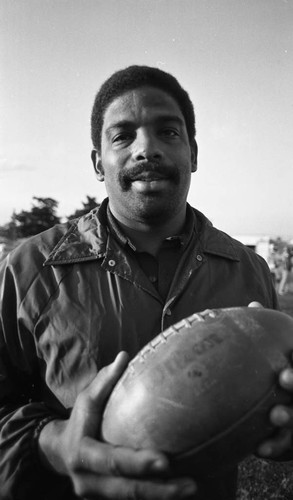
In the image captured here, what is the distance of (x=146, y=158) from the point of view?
2.25 meters

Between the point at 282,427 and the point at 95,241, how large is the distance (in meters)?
1.28

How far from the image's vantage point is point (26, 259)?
2.28 meters

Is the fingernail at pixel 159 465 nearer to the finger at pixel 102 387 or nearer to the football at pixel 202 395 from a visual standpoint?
the football at pixel 202 395

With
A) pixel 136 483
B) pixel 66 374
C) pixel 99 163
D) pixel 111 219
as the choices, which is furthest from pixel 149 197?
pixel 136 483

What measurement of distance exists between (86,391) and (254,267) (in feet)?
4.30

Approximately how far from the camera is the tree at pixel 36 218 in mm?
43562

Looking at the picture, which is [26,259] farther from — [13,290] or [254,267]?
[254,267]

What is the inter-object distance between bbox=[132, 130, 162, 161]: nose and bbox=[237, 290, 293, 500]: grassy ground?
10.0 ft

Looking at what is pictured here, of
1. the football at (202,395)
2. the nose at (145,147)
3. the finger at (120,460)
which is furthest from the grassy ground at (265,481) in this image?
the nose at (145,147)

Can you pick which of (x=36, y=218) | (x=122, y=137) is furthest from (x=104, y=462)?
(x=36, y=218)

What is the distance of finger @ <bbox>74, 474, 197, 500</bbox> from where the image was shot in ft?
4.61

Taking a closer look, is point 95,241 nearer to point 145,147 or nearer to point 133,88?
point 145,147

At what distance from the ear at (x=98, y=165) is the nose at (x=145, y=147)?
1.46 ft

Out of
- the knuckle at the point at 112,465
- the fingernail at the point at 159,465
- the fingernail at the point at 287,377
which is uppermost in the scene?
the fingernail at the point at 287,377
